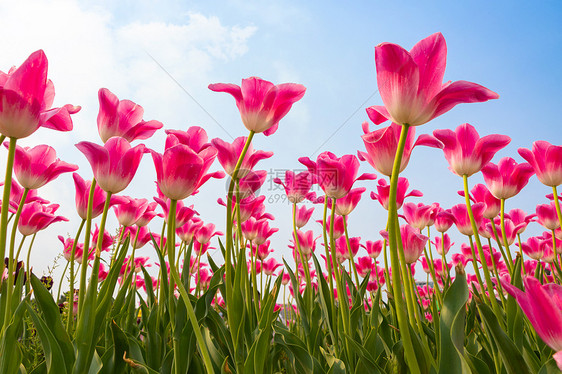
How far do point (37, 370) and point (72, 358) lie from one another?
0.77 ft

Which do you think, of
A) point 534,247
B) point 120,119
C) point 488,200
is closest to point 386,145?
point 120,119

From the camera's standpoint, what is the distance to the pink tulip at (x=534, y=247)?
2994 millimetres

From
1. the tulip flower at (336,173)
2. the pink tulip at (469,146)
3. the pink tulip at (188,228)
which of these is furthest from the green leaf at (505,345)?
the pink tulip at (188,228)

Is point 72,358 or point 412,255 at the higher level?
point 412,255

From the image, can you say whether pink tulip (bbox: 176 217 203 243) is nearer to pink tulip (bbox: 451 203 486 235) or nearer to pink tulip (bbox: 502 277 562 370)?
pink tulip (bbox: 451 203 486 235)

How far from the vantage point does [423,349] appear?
0.88 meters

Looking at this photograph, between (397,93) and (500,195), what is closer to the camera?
(397,93)

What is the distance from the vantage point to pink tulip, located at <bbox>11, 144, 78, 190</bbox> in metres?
1.23

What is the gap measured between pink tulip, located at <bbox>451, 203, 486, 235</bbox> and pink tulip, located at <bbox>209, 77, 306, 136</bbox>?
1.13 metres

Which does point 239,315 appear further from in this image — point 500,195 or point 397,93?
point 500,195

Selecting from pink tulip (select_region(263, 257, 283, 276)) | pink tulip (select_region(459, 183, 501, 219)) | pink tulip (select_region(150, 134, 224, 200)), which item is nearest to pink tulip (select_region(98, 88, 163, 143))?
pink tulip (select_region(150, 134, 224, 200))

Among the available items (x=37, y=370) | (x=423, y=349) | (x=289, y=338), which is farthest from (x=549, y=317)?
(x=37, y=370)

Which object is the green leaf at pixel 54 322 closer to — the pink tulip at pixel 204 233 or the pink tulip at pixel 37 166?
the pink tulip at pixel 37 166

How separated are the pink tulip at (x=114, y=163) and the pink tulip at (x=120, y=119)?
0.17 meters
